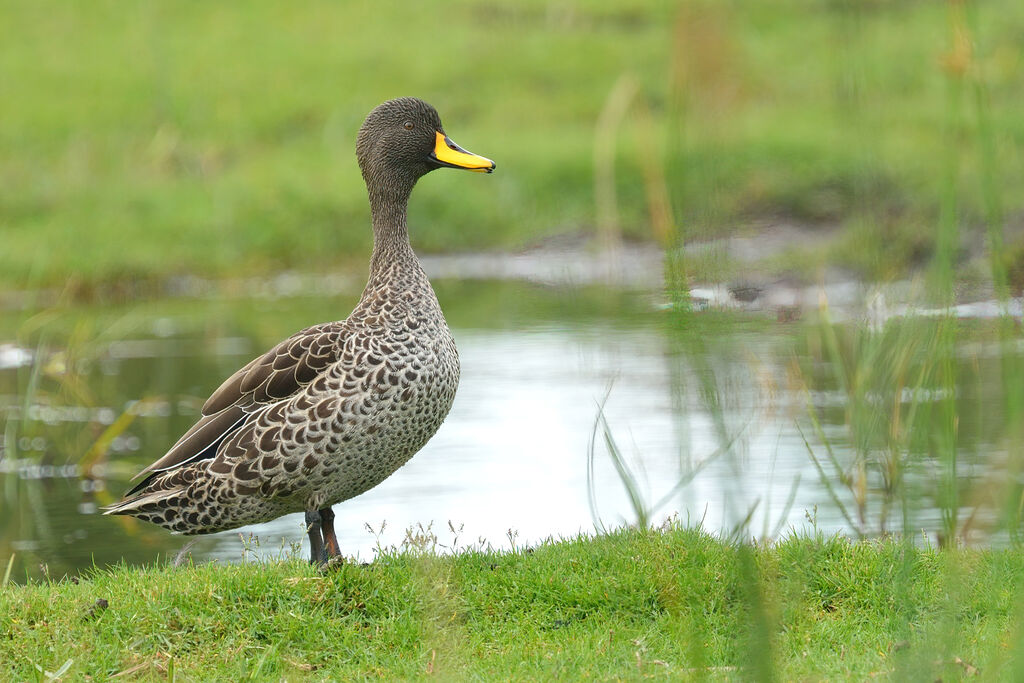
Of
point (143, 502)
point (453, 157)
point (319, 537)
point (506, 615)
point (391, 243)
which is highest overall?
point (453, 157)

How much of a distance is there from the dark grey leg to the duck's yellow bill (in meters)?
1.45

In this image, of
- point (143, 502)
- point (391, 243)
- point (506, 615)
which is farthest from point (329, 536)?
point (391, 243)

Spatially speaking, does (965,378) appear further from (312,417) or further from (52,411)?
(52,411)

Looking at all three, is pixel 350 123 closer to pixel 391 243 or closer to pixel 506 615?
pixel 391 243

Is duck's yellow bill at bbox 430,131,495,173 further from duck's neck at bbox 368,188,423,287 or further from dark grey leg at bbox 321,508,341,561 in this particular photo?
dark grey leg at bbox 321,508,341,561

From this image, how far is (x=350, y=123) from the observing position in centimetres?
1864

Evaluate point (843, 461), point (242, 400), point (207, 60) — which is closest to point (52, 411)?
point (242, 400)

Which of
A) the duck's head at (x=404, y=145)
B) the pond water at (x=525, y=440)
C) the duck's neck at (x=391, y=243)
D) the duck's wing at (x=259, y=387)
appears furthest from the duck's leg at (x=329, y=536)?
the duck's head at (x=404, y=145)

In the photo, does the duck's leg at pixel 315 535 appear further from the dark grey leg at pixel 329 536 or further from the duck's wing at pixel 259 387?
the duck's wing at pixel 259 387

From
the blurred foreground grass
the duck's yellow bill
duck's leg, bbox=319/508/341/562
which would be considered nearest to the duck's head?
the duck's yellow bill

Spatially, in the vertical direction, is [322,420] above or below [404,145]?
below

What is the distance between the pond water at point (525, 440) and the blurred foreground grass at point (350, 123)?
2764mm

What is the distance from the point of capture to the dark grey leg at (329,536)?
197 inches

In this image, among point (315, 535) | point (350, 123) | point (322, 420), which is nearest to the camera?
point (322, 420)
